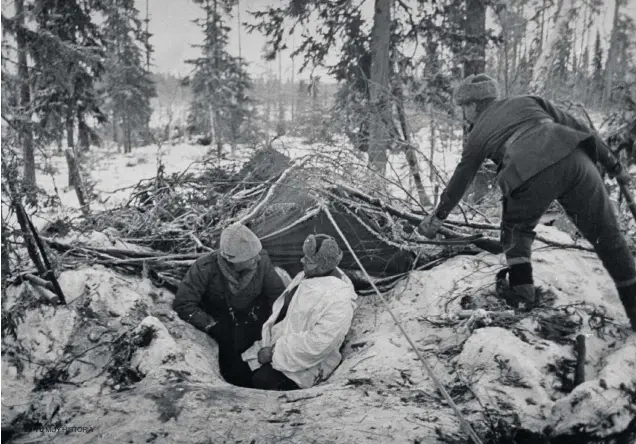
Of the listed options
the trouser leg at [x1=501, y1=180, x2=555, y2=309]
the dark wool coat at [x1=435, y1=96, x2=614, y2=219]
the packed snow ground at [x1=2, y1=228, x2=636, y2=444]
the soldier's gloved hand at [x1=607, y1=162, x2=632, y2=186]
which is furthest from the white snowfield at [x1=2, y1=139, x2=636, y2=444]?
the dark wool coat at [x1=435, y1=96, x2=614, y2=219]

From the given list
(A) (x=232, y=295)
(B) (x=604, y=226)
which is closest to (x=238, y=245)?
(A) (x=232, y=295)

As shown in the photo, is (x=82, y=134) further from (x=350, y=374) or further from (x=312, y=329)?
(x=350, y=374)

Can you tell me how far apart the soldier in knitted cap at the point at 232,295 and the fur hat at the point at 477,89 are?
198cm

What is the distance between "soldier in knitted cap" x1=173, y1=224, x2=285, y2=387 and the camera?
3.63 meters

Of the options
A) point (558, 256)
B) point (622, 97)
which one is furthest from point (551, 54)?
point (558, 256)

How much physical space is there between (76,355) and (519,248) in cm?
306

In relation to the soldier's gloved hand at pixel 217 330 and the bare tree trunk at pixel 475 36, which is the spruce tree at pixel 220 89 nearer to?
the bare tree trunk at pixel 475 36

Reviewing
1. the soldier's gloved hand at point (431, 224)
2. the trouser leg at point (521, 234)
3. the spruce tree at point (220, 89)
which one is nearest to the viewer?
the trouser leg at point (521, 234)

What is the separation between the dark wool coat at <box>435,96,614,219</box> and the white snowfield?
0.96 meters

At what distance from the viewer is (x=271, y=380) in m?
3.31

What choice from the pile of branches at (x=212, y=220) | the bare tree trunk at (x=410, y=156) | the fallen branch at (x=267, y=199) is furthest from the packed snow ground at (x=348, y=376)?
the bare tree trunk at (x=410, y=156)

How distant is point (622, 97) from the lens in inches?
215

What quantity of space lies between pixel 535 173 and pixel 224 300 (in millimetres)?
2687

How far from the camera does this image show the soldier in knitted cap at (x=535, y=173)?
275 centimetres
